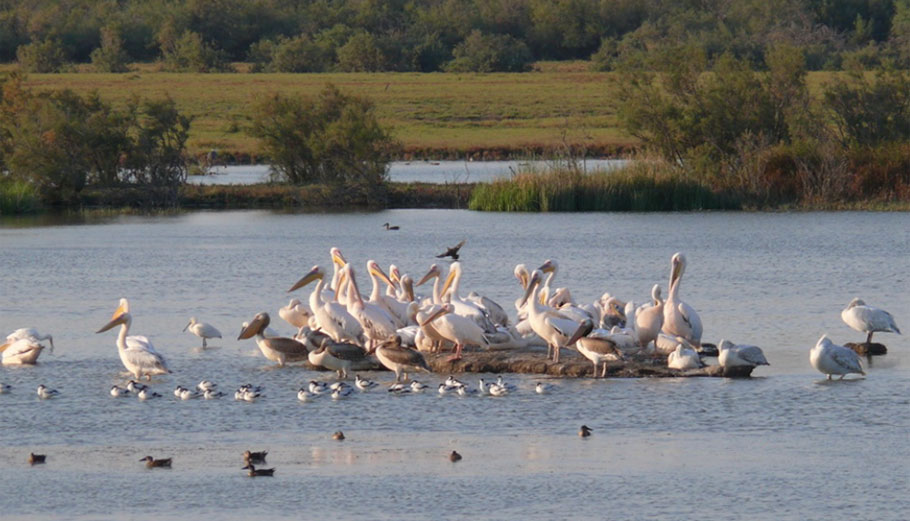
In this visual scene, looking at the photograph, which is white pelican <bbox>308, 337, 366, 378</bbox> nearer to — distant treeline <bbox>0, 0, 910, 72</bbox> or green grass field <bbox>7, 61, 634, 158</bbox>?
green grass field <bbox>7, 61, 634, 158</bbox>

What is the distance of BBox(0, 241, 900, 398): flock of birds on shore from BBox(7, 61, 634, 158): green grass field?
1082 inches

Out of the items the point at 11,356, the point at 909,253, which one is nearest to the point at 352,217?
the point at 909,253

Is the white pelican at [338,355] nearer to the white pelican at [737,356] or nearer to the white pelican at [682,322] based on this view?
the white pelican at [682,322]

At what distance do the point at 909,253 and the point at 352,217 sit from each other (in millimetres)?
12455

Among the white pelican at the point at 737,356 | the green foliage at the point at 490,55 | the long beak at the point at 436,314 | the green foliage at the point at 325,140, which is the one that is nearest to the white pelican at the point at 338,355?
the long beak at the point at 436,314

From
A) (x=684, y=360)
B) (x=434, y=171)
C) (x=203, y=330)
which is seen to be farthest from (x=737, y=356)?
(x=434, y=171)

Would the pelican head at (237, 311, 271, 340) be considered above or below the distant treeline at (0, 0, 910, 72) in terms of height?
below

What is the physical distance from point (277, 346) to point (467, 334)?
163cm

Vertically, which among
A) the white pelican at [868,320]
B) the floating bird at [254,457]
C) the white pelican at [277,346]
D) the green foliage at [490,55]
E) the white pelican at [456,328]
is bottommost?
the floating bird at [254,457]

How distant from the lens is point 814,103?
34.9 meters

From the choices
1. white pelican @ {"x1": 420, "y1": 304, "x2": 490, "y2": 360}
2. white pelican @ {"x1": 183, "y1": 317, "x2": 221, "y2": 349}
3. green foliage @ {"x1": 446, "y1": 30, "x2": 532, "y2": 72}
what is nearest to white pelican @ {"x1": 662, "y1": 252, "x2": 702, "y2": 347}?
white pelican @ {"x1": 420, "y1": 304, "x2": 490, "y2": 360}

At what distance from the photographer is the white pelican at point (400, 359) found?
12.2 m

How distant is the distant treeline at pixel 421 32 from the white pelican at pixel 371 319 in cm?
5226

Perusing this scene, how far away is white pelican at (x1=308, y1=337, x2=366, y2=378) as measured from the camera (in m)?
12.7
